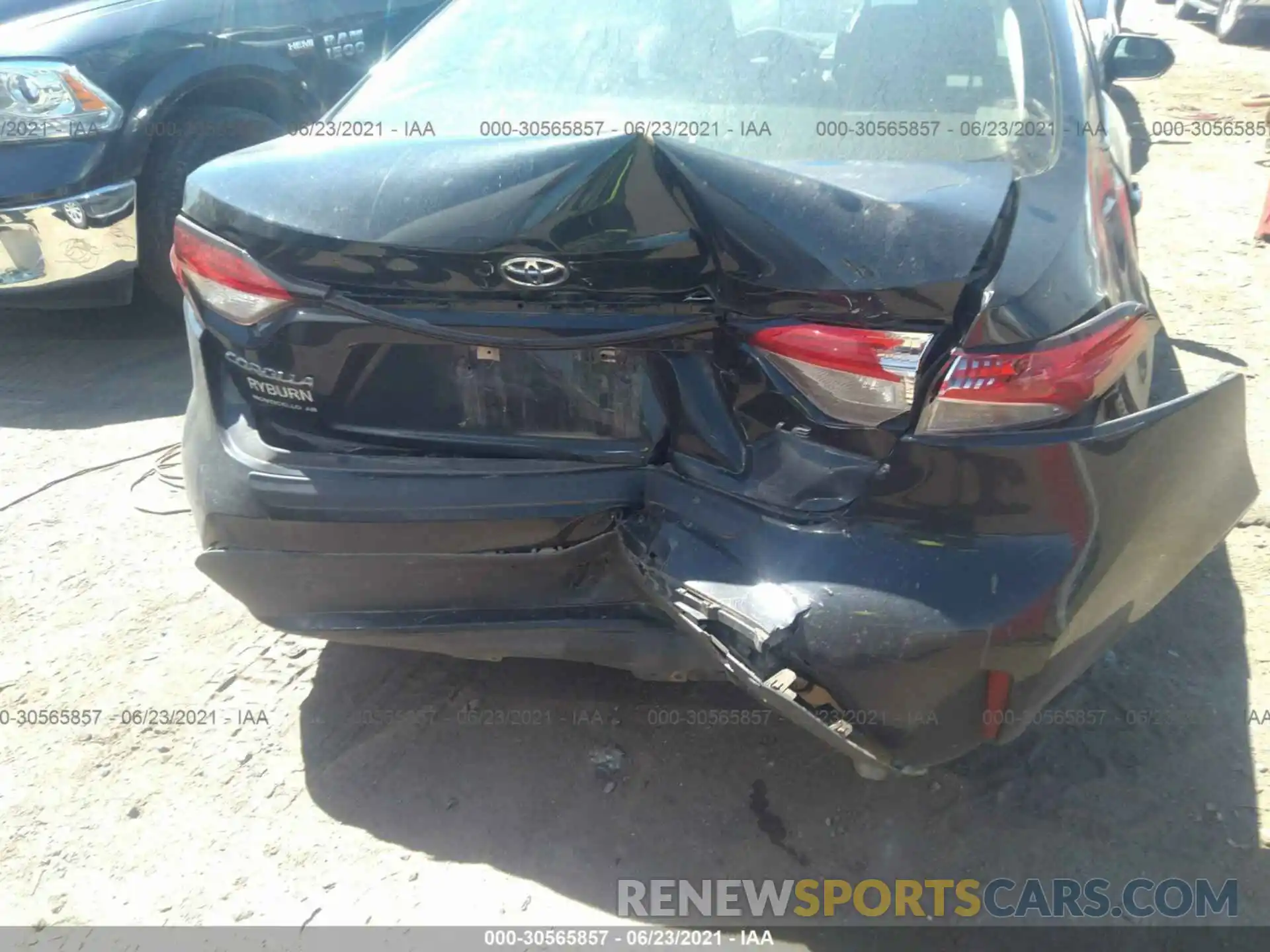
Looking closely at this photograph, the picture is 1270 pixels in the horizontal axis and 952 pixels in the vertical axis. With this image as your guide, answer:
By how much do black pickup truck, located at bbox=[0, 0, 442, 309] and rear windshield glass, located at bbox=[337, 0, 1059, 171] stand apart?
86.6 inches

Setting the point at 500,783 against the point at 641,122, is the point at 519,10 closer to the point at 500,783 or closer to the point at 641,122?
the point at 641,122

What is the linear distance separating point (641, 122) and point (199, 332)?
1062mm

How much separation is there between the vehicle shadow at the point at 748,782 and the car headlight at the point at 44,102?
2.83m

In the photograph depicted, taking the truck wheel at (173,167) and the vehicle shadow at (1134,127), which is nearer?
the truck wheel at (173,167)

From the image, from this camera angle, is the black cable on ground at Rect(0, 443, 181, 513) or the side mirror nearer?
the side mirror

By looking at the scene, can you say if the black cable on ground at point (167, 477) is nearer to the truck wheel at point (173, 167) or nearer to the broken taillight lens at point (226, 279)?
the truck wheel at point (173, 167)

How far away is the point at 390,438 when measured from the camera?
6.89 feet

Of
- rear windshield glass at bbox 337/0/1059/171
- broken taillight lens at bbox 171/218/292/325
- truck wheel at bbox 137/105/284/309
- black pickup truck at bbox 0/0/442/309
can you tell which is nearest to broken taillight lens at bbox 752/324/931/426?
rear windshield glass at bbox 337/0/1059/171

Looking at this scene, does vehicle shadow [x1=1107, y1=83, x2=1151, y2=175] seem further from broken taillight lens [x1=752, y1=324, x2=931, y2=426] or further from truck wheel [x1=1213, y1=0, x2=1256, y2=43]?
broken taillight lens [x1=752, y1=324, x2=931, y2=426]

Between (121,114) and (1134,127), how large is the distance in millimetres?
7702

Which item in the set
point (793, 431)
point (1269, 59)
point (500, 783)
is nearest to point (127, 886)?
point (500, 783)

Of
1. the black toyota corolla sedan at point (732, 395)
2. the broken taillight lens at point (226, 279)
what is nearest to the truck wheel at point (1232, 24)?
the black toyota corolla sedan at point (732, 395)

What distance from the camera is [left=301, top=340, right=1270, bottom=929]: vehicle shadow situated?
7.20 feet

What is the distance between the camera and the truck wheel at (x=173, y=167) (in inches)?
180
